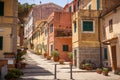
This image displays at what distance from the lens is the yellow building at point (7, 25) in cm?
2355

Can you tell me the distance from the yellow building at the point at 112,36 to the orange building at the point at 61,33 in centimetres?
1053

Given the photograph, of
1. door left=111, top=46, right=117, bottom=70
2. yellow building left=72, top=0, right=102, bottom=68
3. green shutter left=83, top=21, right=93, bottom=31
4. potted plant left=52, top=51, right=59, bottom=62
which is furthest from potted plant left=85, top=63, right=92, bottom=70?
potted plant left=52, top=51, right=59, bottom=62

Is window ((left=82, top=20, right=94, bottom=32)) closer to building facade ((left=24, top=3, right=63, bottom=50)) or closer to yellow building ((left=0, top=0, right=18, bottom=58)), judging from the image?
yellow building ((left=0, top=0, right=18, bottom=58))

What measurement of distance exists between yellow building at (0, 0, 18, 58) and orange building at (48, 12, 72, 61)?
15681mm

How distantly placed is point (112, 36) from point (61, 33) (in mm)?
14724

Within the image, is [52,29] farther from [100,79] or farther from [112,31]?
[100,79]

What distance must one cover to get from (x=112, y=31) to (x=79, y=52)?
499 centimetres

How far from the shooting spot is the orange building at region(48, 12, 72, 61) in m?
39.1

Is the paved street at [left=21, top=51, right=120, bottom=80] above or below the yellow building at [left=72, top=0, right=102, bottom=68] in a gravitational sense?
below

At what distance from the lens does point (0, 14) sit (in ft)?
78.1

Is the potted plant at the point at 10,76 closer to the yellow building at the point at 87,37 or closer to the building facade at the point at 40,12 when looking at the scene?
the yellow building at the point at 87,37

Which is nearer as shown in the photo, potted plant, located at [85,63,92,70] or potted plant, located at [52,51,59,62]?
potted plant, located at [85,63,92,70]

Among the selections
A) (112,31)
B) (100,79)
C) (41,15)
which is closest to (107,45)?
(112,31)

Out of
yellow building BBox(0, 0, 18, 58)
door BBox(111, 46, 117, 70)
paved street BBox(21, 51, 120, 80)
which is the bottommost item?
paved street BBox(21, 51, 120, 80)
